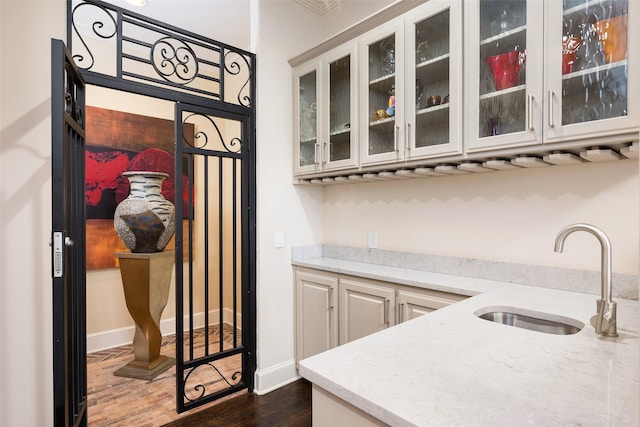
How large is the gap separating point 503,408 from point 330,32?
305 centimetres

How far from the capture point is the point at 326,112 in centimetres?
253

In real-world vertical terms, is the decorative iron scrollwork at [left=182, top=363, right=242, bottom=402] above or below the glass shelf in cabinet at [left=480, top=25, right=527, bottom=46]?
below

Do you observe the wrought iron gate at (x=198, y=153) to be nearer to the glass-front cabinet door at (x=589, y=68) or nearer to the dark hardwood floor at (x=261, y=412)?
the dark hardwood floor at (x=261, y=412)

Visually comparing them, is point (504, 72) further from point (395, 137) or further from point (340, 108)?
point (340, 108)

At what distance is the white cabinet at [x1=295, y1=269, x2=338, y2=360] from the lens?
2.45 metres

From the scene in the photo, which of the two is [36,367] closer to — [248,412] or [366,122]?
[248,412]

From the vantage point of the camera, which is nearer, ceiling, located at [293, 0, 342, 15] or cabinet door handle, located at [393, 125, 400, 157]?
cabinet door handle, located at [393, 125, 400, 157]

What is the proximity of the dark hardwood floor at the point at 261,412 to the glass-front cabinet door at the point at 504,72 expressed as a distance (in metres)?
1.94

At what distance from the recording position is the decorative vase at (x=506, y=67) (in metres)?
1.62

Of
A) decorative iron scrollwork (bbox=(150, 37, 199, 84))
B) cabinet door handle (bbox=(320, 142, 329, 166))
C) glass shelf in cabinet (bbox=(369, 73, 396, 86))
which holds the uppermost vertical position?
decorative iron scrollwork (bbox=(150, 37, 199, 84))

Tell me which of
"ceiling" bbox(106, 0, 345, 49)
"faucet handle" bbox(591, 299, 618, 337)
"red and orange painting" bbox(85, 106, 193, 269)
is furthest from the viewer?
"red and orange painting" bbox(85, 106, 193, 269)

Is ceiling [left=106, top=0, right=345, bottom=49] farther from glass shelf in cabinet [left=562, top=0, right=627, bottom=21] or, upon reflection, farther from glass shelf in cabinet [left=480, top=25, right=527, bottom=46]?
glass shelf in cabinet [left=562, top=0, right=627, bottom=21]

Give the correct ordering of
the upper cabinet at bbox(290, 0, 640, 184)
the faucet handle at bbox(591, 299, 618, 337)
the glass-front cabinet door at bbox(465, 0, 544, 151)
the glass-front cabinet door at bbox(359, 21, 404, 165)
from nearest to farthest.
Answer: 1. the faucet handle at bbox(591, 299, 618, 337)
2. the upper cabinet at bbox(290, 0, 640, 184)
3. the glass-front cabinet door at bbox(465, 0, 544, 151)
4. the glass-front cabinet door at bbox(359, 21, 404, 165)

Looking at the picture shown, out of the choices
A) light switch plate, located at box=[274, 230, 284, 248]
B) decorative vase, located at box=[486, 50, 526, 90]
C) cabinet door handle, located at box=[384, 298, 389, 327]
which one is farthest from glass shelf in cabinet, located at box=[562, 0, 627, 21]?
light switch plate, located at box=[274, 230, 284, 248]
